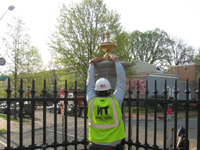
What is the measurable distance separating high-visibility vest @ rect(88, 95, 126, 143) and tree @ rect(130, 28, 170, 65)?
158 feet

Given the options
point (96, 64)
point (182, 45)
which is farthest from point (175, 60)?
point (96, 64)

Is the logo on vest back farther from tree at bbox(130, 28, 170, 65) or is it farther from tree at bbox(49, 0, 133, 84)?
tree at bbox(130, 28, 170, 65)

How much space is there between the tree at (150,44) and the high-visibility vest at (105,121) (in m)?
48.3

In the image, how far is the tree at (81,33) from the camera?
16.2 meters

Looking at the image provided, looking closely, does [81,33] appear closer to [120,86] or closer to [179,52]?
[120,86]

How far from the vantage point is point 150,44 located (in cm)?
5062

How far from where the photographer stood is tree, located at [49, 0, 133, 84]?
16156 millimetres

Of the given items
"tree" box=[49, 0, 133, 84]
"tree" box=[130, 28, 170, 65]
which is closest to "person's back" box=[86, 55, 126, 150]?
"tree" box=[49, 0, 133, 84]

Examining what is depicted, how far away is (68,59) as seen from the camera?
1628 cm

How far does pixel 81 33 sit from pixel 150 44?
37575 mm

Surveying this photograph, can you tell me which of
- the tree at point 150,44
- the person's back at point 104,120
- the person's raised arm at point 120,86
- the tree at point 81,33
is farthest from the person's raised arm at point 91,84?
the tree at point 150,44

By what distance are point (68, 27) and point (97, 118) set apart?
14192 mm

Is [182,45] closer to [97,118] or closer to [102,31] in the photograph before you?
[102,31]

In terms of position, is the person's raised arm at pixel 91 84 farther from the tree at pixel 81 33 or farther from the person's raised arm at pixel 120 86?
the tree at pixel 81 33
